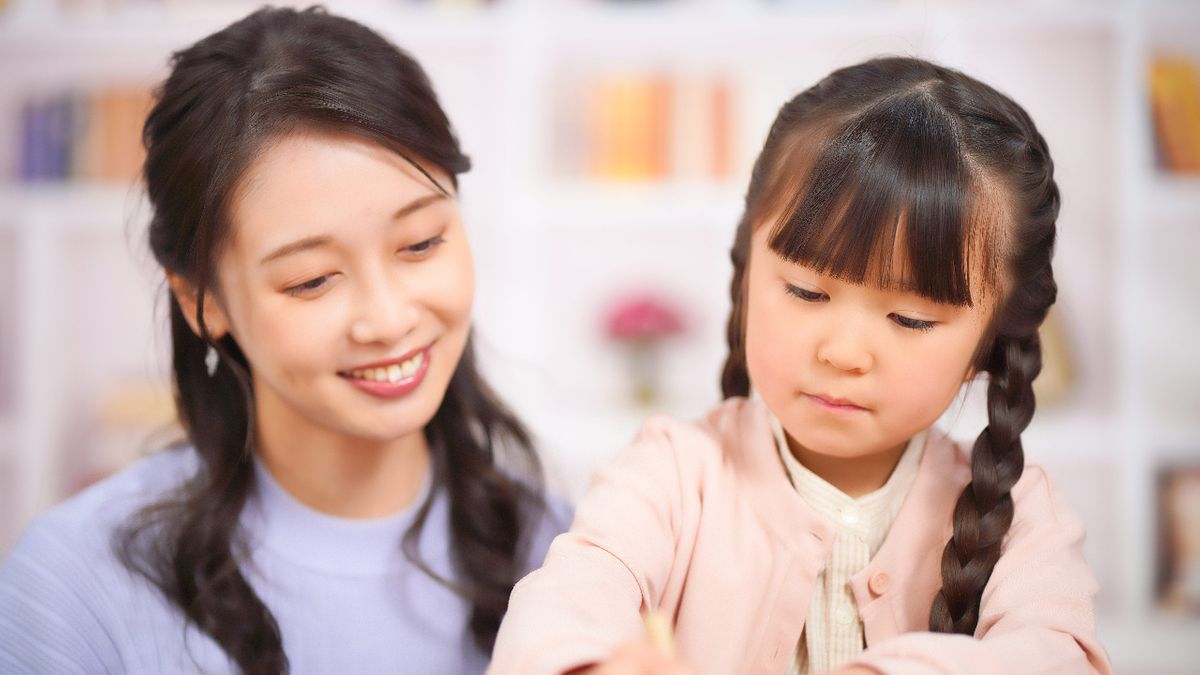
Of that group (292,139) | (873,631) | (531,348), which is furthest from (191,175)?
(531,348)

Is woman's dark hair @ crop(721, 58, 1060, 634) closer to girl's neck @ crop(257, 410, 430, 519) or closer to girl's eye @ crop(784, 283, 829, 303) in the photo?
girl's eye @ crop(784, 283, 829, 303)

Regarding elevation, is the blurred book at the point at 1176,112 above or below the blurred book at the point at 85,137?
above

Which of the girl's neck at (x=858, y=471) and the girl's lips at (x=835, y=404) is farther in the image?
A: the girl's neck at (x=858, y=471)

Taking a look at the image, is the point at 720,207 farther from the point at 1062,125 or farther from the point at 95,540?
the point at 95,540

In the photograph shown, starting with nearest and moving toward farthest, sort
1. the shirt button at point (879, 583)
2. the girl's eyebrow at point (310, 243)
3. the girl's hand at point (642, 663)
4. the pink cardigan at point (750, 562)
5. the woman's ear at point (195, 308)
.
Answer: the girl's hand at point (642, 663), the pink cardigan at point (750, 562), the shirt button at point (879, 583), the girl's eyebrow at point (310, 243), the woman's ear at point (195, 308)

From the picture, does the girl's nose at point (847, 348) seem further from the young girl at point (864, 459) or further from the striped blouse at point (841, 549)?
the striped blouse at point (841, 549)

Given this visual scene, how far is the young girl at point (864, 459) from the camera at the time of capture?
89cm

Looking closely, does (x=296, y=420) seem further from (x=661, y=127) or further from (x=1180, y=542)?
(x=1180, y=542)

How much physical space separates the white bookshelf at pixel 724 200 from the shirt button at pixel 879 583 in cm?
212

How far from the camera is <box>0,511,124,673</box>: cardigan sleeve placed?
117cm

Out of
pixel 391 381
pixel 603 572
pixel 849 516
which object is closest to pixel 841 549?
pixel 849 516

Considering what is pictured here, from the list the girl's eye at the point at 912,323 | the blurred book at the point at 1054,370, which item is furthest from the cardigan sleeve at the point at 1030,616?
the blurred book at the point at 1054,370

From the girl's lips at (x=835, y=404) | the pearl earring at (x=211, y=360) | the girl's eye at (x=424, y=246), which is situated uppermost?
the girl's eye at (x=424, y=246)

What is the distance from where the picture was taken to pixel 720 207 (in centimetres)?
328
